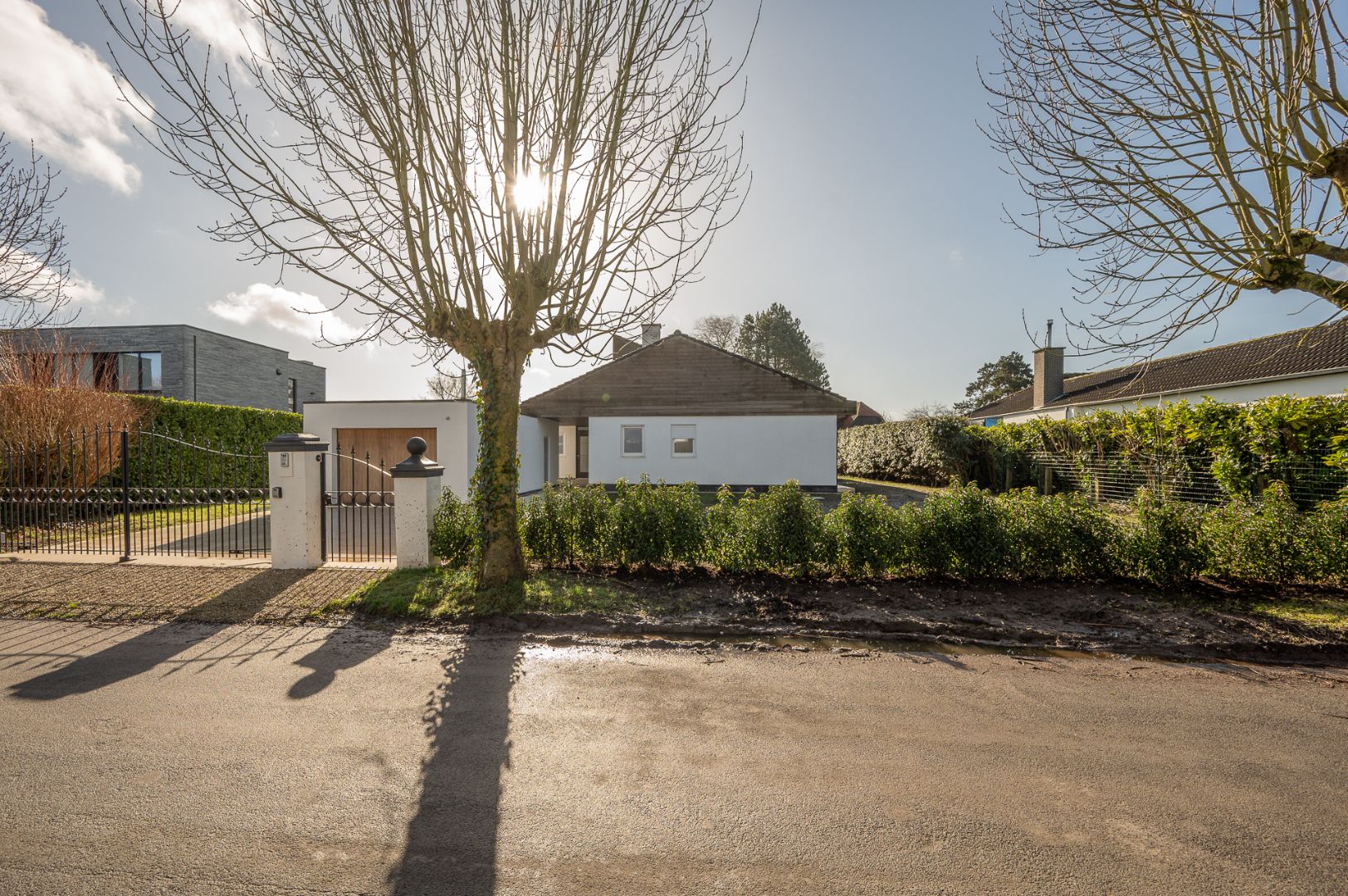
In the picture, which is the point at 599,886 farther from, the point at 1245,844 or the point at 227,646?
the point at 227,646

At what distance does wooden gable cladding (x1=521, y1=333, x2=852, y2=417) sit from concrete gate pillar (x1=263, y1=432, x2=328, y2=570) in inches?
560

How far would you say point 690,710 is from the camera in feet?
13.0

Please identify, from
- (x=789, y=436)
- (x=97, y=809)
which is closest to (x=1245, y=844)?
(x=97, y=809)

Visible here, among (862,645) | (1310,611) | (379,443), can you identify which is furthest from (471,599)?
(379,443)

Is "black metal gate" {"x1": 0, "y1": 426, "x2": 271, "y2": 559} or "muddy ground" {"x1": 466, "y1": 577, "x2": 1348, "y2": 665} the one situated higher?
"black metal gate" {"x1": 0, "y1": 426, "x2": 271, "y2": 559}

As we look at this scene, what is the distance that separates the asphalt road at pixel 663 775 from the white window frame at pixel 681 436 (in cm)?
1721

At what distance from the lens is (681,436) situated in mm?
22172

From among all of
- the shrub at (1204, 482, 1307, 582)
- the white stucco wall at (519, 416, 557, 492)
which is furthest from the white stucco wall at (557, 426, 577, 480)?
the shrub at (1204, 482, 1307, 582)

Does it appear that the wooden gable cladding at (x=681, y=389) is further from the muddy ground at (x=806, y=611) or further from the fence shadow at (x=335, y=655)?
the fence shadow at (x=335, y=655)

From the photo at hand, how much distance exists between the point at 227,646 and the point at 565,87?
6536 mm

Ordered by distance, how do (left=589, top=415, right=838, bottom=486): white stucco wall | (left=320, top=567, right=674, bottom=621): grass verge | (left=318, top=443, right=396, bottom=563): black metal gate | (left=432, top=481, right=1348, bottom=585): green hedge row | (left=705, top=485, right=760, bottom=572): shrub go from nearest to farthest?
(left=320, top=567, right=674, bottom=621): grass verge
(left=432, top=481, right=1348, bottom=585): green hedge row
(left=705, top=485, right=760, bottom=572): shrub
(left=318, top=443, right=396, bottom=563): black metal gate
(left=589, top=415, right=838, bottom=486): white stucco wall

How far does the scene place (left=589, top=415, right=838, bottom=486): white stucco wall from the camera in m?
21.6

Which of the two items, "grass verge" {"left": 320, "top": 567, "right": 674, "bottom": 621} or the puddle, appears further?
"grass verge" {"left": 320, "top": 567, "right": 674, "bottom": 621}

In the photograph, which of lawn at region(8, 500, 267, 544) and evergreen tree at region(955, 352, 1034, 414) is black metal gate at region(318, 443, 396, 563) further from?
evergreen tree at region(955, 352, 1034, 414)
